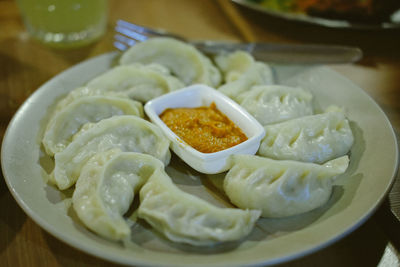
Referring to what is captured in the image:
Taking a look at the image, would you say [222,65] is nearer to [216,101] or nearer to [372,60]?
[216,101]

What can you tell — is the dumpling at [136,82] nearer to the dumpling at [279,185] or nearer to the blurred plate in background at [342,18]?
the dumpling at [279,185]

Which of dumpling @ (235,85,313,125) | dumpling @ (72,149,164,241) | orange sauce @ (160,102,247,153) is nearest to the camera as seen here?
dumpling @ (72,149,164,241)

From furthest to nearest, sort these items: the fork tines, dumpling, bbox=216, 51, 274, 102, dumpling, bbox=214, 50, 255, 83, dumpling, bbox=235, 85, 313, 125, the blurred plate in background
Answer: the blurred plate in background, the fork tines, dumpling, bbox=214, 50, 255, 83, dumpling, bbox=216, 51, 274, 102, dumpling, bbox=235, 85, 313, 125

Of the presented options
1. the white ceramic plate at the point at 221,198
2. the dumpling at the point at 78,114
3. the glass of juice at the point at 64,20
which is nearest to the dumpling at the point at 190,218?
the white ceramic plate at the point at 221,198

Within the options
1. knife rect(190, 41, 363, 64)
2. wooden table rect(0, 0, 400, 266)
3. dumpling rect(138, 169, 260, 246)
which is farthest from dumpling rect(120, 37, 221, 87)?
dumpling rect(138, 169, 260, 246)

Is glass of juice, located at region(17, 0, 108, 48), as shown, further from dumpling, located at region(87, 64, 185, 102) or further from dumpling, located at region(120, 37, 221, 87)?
dumpling, located at region(87, 64, 185, 102)

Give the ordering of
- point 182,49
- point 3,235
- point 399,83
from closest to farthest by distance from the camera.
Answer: point 3,235
point 182,49
point 399,83

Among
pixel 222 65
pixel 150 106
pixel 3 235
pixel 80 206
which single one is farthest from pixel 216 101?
pixel 3 235
